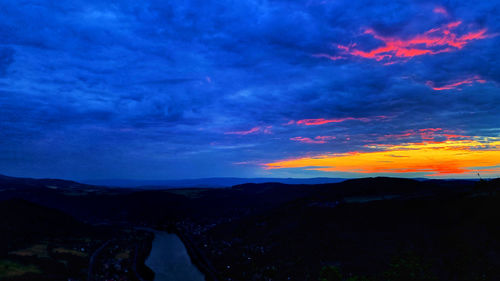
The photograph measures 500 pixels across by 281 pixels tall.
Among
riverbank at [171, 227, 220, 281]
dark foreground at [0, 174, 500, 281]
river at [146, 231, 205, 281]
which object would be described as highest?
dark foreground at [0, 174, 500, 281]

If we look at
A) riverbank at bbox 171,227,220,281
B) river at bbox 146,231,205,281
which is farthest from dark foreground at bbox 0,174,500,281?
river at bbox 146,231,205,281

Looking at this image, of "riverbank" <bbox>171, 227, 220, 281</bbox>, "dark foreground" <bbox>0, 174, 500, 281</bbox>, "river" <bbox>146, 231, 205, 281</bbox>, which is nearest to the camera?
"dark foreground" <bbox>0, 174, 500, 281</bbox>

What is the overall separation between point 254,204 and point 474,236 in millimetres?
86757

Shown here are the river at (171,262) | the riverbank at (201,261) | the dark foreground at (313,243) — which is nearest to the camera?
the dark foreground at (313,243)

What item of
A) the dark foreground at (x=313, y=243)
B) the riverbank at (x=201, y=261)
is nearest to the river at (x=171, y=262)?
the riverbank at (x=201, y=261)

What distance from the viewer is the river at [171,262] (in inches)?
1704

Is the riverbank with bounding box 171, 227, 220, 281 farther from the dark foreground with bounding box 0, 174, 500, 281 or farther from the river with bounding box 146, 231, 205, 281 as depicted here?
the river with bounding box 146, 231, 205, 281

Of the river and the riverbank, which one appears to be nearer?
the riverbank

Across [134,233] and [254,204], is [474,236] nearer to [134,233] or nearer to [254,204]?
[134,233]

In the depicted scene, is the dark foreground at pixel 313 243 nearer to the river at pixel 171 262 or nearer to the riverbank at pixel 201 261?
the riverbank at pixel 201 261

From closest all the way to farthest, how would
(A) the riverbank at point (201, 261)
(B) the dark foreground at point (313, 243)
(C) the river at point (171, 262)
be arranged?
1. (B) the dark foreground at point (313, 243)
2. (A) the riverbank at point (201, 261)
3. (C) the river at point (171, 262)

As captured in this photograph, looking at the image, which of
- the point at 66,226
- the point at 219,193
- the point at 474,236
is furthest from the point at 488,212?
the point at 219,193

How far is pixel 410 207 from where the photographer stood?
40031mm

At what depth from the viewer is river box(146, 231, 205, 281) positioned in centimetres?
4328
